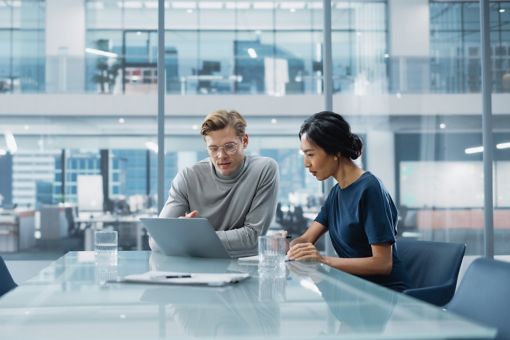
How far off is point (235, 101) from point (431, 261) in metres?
2.53

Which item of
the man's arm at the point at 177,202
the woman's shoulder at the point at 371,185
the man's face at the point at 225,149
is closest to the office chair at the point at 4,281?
the man's arm at the point at 177,202

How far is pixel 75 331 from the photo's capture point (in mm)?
1180

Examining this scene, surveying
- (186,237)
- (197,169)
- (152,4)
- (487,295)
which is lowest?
(487,295)

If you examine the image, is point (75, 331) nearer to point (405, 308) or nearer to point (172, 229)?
point (405, 308)

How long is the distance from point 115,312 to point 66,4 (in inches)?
152

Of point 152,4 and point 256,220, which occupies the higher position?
point 152,4

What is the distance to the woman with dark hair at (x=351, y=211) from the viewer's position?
248 centimetres

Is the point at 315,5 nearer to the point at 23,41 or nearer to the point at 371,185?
the point at 23,41

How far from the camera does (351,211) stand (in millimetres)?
2629

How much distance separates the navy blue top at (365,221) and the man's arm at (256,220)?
315mm

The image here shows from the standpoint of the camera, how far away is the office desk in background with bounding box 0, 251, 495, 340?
114 cm

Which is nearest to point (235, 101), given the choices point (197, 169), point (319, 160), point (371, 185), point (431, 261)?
point (197, 169)

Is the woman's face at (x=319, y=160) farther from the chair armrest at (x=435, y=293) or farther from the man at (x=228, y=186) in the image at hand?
the chair armrest at (x=435, y=293)

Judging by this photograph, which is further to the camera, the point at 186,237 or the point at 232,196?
the point at 232,196
